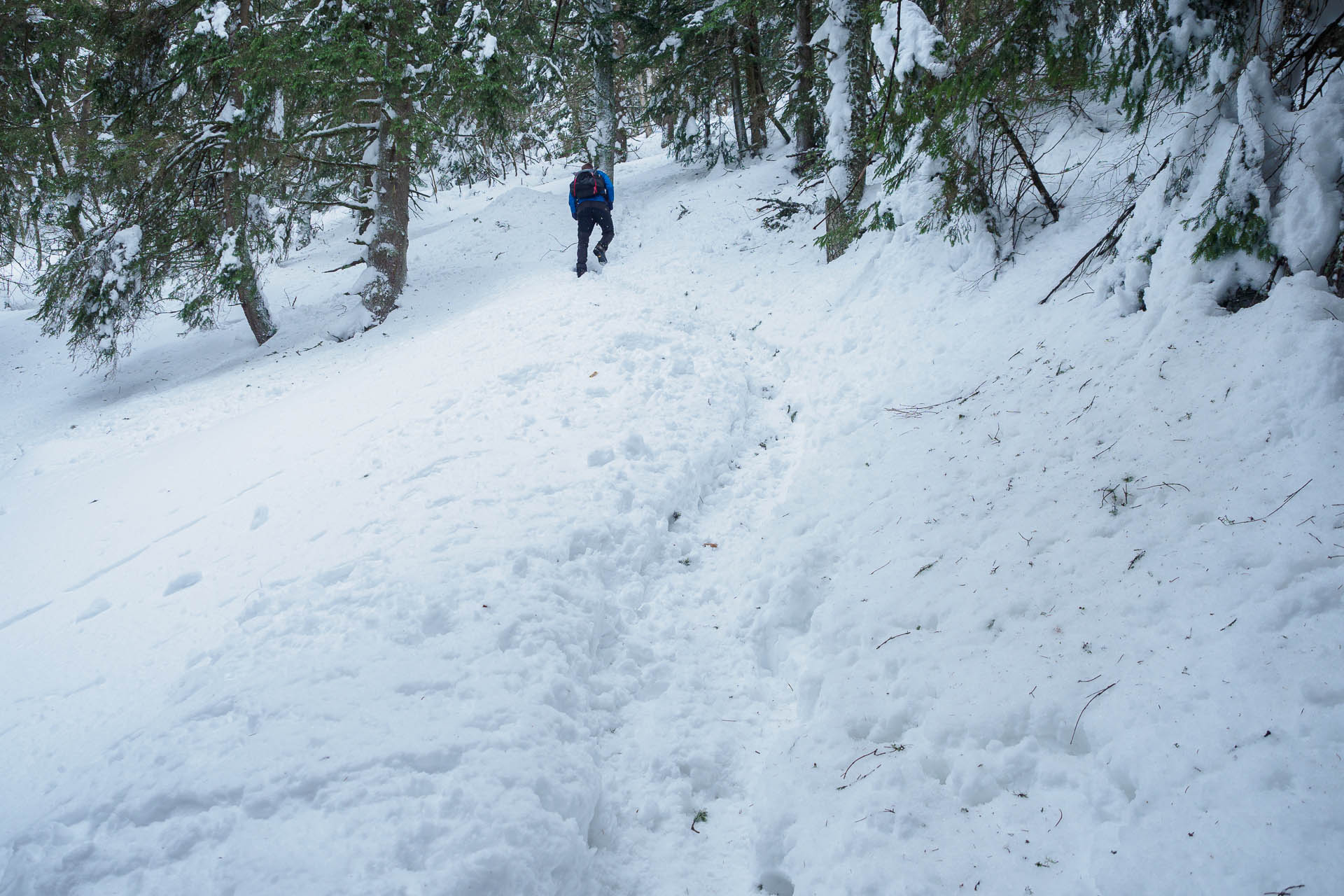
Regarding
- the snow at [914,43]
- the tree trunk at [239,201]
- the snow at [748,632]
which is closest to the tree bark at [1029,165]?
the snow at [748,632]

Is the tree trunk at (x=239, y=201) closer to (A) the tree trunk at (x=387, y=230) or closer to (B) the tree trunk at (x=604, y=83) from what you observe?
(A) the tree trunk at (x=387, y=230)

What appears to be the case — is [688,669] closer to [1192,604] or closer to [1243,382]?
[1192,604]

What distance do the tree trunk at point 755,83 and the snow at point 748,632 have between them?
1206 centimetres

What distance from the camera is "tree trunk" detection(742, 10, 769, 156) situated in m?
15.0

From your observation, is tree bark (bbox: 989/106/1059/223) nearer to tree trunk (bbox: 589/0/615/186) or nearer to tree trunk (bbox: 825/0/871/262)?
tree trunk (bbox: 825/0/871/262)

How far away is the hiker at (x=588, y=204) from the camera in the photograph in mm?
10906

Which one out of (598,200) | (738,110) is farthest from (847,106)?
(738,110)

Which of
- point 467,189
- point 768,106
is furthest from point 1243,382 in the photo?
point 467,189

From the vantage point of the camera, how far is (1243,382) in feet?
10.1

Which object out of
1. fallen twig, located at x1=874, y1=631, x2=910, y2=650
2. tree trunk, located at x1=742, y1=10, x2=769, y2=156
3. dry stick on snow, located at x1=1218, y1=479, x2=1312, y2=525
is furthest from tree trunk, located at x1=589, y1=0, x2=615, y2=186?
dry stick on snow, located at x1=1218, y1=479, x2=1312, y2=525

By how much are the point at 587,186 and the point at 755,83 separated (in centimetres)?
884

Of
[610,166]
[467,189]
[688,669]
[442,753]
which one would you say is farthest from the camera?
[467,189]

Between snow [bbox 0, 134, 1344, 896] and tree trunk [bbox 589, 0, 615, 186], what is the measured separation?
1181 centimetres

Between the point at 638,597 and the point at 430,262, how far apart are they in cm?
1285
